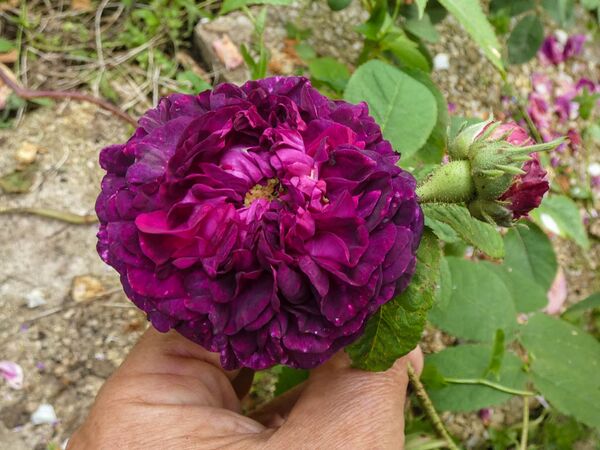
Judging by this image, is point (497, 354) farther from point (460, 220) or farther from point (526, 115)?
point (526, 115)

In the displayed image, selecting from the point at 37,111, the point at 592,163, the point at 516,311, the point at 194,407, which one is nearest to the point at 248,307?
the point at 194,407

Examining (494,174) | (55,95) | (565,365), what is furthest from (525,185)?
(55,95)

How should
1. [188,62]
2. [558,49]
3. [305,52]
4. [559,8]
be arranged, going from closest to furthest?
1. [559,8]
2. [305,52]
3. [188,62]
4. [558,49]

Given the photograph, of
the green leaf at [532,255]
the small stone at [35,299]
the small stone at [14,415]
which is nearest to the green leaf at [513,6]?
the green leaf at [532,255]

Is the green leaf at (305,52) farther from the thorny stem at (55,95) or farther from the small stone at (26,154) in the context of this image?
the small stone at (26,154)

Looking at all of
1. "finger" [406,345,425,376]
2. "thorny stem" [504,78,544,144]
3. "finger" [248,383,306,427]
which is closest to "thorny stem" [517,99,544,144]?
"thorny stem" [504,78,544,144]

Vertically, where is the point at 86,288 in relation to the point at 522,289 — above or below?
below
